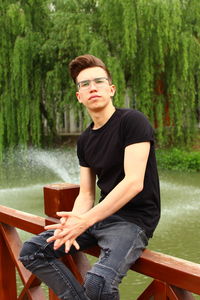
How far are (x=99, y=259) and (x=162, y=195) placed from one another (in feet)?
25.6

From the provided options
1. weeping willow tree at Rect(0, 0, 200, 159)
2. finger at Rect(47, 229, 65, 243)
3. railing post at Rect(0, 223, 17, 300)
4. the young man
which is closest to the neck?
the young man

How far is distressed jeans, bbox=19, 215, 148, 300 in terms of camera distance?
63.6 inches

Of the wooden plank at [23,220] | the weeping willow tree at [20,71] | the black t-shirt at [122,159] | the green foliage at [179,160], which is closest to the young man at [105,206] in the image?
the black t-shirt at [122,159]

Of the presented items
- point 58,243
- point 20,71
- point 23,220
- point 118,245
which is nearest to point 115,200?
point 118,245

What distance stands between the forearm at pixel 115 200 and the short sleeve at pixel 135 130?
0.16 meters

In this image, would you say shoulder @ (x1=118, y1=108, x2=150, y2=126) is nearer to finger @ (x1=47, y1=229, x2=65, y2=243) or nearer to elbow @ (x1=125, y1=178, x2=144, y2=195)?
elbow @ (x1=125, y1=178, x2=144, y2=195)

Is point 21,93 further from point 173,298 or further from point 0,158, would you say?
point 173,298

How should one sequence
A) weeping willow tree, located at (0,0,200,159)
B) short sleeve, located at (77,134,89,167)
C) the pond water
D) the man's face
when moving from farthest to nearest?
weeping willow tree, located at (0,0,200,159) → the pond water → short sleeve, located at (77,134,89,167) → the man's face

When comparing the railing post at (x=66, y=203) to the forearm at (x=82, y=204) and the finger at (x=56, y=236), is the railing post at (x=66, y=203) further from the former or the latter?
the finger at (x=56, y=236)

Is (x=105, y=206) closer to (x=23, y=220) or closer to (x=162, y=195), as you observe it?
(x=23, y=220)

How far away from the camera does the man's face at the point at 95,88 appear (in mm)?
1946

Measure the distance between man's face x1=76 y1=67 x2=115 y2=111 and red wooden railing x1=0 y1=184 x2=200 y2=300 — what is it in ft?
1.21

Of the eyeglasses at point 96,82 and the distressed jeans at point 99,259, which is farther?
the eyeglasses at point 96,82

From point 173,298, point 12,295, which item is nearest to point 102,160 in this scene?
point 173,298
